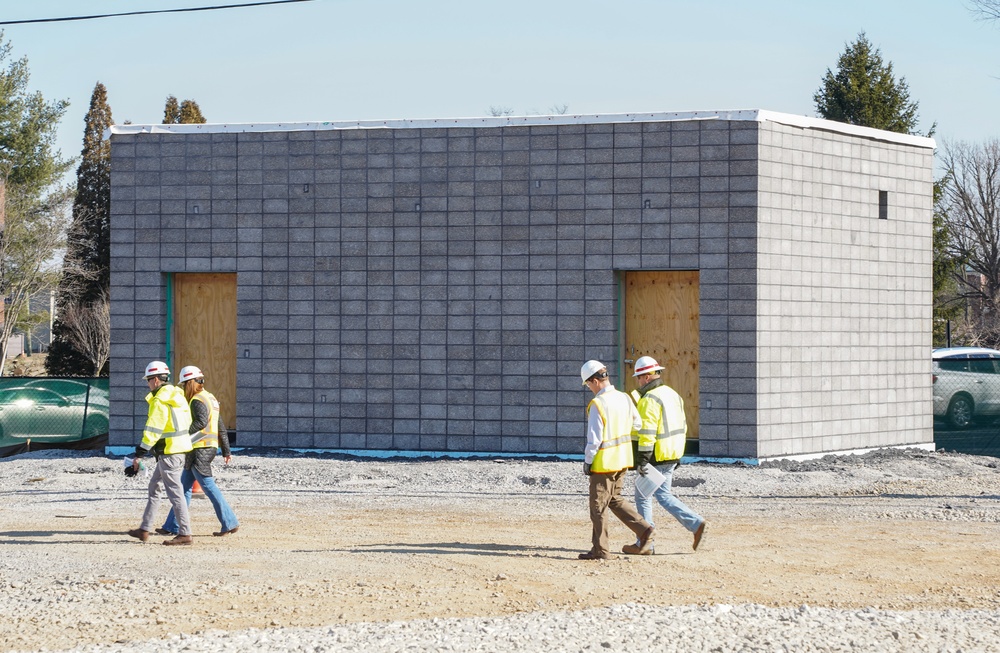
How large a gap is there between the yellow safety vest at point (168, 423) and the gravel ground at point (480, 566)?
97 centimetres

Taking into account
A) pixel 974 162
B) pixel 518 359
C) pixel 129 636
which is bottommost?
pixel 129 636

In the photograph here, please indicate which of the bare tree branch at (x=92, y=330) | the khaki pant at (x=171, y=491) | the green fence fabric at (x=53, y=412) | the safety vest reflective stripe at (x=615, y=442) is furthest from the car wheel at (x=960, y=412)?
the bare tree branch at (x=92, y=330)

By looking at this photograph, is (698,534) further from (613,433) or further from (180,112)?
(180,112)

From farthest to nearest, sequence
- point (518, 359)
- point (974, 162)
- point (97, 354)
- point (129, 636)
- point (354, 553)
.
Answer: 1. point (974, 162)
2. point (97, 354)
3. point (518, 359)
4. point (354, 553)
5. point (129, 636)

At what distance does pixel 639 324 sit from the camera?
58.6ft

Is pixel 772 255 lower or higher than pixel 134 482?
higher

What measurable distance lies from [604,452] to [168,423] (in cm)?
432

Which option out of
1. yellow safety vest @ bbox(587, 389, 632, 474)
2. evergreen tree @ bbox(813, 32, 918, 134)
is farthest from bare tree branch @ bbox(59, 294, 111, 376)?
yellow safety vest @ bbox(587, 389, 632, 474)

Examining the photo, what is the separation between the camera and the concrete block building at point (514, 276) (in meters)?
17.3

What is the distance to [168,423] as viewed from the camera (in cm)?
1222

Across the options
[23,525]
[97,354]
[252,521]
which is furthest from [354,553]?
[97,354]

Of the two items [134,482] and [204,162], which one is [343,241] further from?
[134,482]

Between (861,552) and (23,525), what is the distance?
852cm

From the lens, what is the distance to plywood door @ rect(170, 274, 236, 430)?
18938 mm
